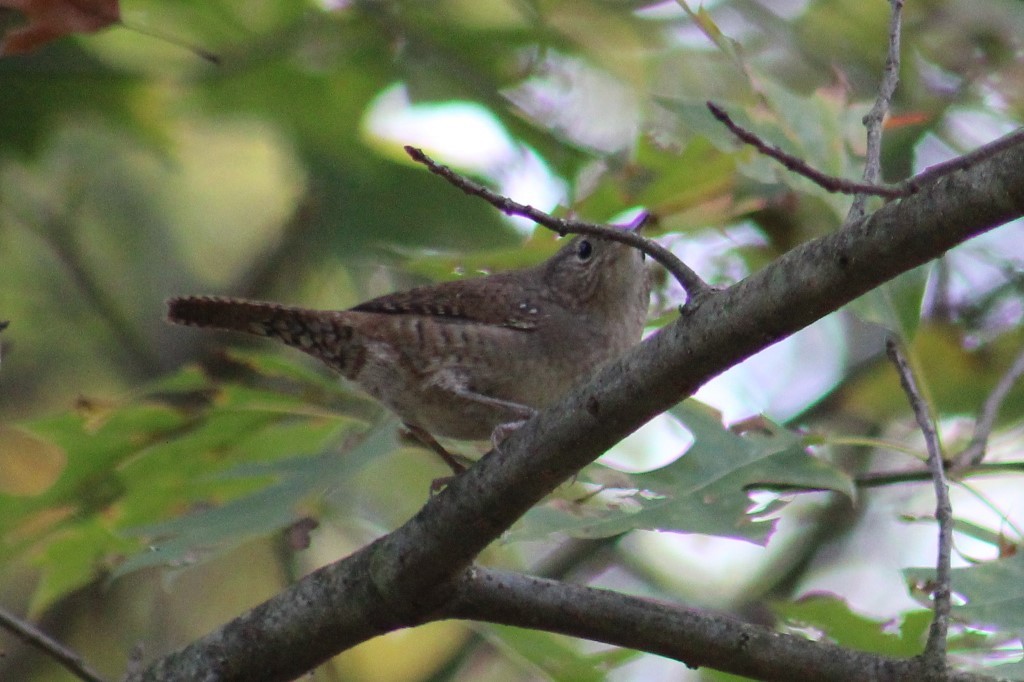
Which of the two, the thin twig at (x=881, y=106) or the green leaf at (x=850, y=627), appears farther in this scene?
the green leaf at (x=850, y=627)

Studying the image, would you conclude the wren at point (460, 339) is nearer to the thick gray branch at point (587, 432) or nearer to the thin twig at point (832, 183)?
the thick gray branch at point (587, 432)

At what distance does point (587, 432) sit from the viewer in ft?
7.44

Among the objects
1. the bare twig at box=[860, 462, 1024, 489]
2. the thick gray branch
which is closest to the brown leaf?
the thick gray branch

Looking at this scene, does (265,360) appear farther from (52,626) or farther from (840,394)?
(840,394)

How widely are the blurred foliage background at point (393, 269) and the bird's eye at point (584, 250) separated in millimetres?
221

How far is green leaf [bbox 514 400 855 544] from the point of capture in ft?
8.68

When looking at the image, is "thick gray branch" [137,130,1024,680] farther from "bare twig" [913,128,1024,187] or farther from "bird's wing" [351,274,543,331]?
"bird's wing" [351,274,543,331]

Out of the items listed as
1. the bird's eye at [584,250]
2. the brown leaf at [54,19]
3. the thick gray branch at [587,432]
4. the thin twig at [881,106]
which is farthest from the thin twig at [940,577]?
the brown leaf at [54,19]

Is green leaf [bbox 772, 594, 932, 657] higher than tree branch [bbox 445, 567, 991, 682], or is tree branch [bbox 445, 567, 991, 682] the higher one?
green leaf [bbox 772, 594, 932, 657]

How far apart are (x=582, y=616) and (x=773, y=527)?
0.45 m

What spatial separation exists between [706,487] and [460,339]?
48.3 inches

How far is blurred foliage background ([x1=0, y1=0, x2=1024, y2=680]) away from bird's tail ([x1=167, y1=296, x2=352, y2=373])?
11 centimetres

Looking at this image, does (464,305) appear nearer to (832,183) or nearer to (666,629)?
(666,629)

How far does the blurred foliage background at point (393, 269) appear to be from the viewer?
341 cm
